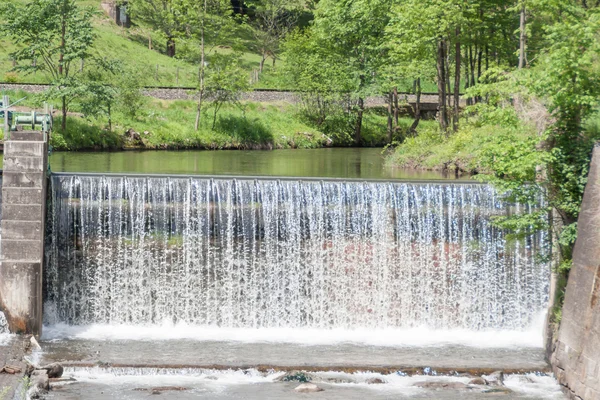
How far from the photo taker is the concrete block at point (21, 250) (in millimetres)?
22522

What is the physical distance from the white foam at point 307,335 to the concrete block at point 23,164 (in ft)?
12.6

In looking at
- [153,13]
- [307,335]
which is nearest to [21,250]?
[307,335]

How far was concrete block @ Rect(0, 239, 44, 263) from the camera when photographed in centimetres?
2252

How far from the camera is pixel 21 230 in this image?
74.4 ft

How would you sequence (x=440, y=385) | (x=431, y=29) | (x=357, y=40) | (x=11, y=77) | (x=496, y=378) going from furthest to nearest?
1. (x=357, y=40)
2. (x=11, y=77)
3. (x=431, y=29)
4. (x=496, y=378)
5. (x=440, y=385)

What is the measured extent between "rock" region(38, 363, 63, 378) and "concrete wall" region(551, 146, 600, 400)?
33.0ft

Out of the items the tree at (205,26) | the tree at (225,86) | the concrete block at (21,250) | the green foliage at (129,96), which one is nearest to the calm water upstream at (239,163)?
the green foliage at (129,96)

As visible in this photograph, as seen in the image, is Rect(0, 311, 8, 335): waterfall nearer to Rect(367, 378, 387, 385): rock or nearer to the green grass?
Rect(367, 378, 387, 385): rock

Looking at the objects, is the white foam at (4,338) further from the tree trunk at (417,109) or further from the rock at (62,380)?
the tree trunk at (417,109)

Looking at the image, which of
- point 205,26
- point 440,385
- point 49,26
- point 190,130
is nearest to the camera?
point 440,385

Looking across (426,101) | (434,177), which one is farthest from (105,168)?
(426,101)

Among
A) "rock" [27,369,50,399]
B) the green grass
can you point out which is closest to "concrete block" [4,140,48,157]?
"rock" [27,369,50,399]

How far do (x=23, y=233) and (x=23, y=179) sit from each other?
1291mm

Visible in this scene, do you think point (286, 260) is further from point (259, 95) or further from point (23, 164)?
point (259, 95)
